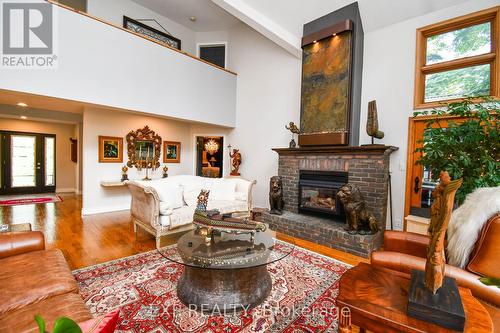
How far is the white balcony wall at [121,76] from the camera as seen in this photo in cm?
356

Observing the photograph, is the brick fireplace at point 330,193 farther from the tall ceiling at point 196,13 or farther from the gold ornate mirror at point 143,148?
the tall ceiling at point 196,13

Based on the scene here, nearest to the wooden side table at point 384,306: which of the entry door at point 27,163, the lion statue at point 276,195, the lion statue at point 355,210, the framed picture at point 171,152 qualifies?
the lion statue at point 355,210

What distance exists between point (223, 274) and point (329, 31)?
158 inches

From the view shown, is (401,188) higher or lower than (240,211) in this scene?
higher

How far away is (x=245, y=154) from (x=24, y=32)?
14.7ft

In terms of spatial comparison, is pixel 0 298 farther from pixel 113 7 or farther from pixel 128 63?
pixel 113 7

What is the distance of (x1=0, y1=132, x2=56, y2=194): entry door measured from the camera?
7.16 m

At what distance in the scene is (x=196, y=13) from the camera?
597 cm

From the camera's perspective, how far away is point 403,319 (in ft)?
3.18

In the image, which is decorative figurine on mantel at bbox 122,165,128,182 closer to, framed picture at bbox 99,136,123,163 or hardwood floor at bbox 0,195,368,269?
framed picture at bbox 99,136,123,163

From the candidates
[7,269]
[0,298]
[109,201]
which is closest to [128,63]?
[109,201]

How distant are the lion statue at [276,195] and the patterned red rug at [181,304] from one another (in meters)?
1.59

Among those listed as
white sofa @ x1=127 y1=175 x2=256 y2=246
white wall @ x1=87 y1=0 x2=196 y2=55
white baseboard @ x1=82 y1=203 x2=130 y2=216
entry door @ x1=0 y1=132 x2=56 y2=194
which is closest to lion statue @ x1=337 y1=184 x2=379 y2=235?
white sofa @ x1=127 y1=175 x2=256 y2=246

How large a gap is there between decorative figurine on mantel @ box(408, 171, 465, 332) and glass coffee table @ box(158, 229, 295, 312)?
3.40 ft
